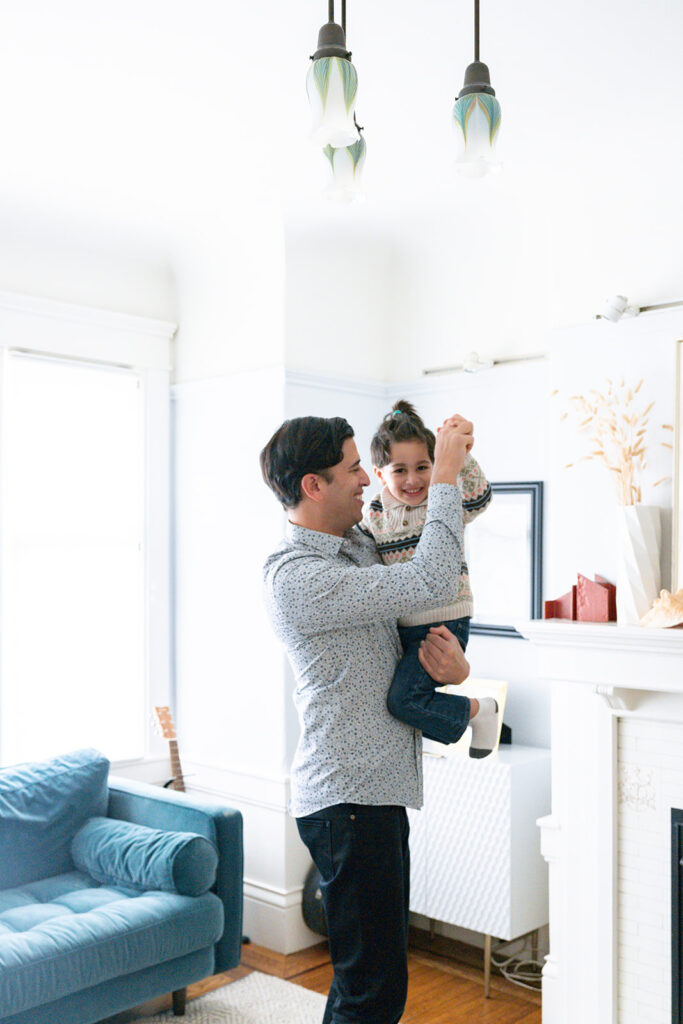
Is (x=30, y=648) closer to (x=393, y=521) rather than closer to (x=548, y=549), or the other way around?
(x=548, y=549)

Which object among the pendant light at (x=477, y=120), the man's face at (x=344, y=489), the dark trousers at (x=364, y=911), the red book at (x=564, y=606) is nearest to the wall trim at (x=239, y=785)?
the red book at (x=564, y=606)

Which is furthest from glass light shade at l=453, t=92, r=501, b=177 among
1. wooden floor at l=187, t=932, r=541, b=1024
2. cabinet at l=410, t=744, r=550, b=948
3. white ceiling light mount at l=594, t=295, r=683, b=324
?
wooden floor at l=187, t=932, r=541, b=1024

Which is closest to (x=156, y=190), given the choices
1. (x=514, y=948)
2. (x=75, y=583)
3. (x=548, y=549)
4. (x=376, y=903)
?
(x=75, y=583)

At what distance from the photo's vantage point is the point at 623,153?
321 cm

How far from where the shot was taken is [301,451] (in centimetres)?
166

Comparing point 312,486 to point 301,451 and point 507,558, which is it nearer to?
point 301,451

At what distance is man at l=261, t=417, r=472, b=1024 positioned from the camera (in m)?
1.59

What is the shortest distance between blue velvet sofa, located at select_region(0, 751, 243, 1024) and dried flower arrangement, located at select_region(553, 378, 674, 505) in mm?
1739

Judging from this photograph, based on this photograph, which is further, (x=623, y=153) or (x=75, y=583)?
(x=75, y=583)

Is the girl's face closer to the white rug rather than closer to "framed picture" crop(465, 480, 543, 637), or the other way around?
"framed picture" crop(465, 480, 543, 637)

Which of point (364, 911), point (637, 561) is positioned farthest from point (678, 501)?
point (364, 911)

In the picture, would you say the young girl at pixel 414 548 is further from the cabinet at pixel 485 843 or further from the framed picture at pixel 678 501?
the cabinet at pixel 485 843

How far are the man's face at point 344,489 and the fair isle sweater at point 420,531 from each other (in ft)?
0.47

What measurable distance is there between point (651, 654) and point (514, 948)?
5.16ft
